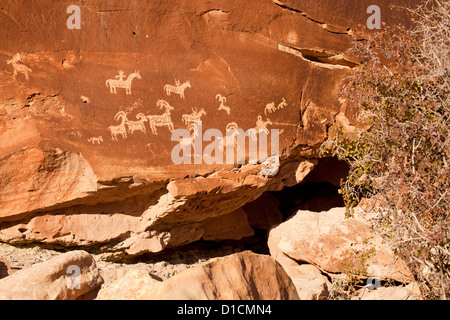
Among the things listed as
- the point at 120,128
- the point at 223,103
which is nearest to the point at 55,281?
the point at 120,128

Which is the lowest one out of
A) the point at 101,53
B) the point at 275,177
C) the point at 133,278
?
the point at 133,278

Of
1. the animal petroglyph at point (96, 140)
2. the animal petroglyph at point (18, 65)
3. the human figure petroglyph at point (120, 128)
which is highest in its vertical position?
the animal petroglyph at point (18, 65)

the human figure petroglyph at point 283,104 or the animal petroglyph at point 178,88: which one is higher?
the animal petroglyph at point 178,88

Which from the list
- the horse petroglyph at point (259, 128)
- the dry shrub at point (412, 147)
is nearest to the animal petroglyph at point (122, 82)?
the horse petroglyph at point (259, 128)

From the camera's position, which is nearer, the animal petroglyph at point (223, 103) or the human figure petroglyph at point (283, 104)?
the animal petroglyph at point (223, 103)

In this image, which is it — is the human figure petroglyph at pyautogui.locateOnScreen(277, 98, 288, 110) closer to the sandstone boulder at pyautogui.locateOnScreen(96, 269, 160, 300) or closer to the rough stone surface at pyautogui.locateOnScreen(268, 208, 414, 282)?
the rough stone surface at pyautogui.locateOnScreen(268, 208, 414, 282)

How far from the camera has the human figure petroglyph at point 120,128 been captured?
13.0ft

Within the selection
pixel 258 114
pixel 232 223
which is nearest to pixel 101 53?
pixel 258 114

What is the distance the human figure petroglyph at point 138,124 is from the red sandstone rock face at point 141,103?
13 millimetres

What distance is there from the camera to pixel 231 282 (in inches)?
101

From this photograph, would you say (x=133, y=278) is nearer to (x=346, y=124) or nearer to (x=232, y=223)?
(x=232, y=223)

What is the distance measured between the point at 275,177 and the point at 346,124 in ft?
3.30

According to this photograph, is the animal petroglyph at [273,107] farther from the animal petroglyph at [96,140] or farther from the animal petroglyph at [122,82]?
the animal petroglyph at [96,140]

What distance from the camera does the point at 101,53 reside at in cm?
401
